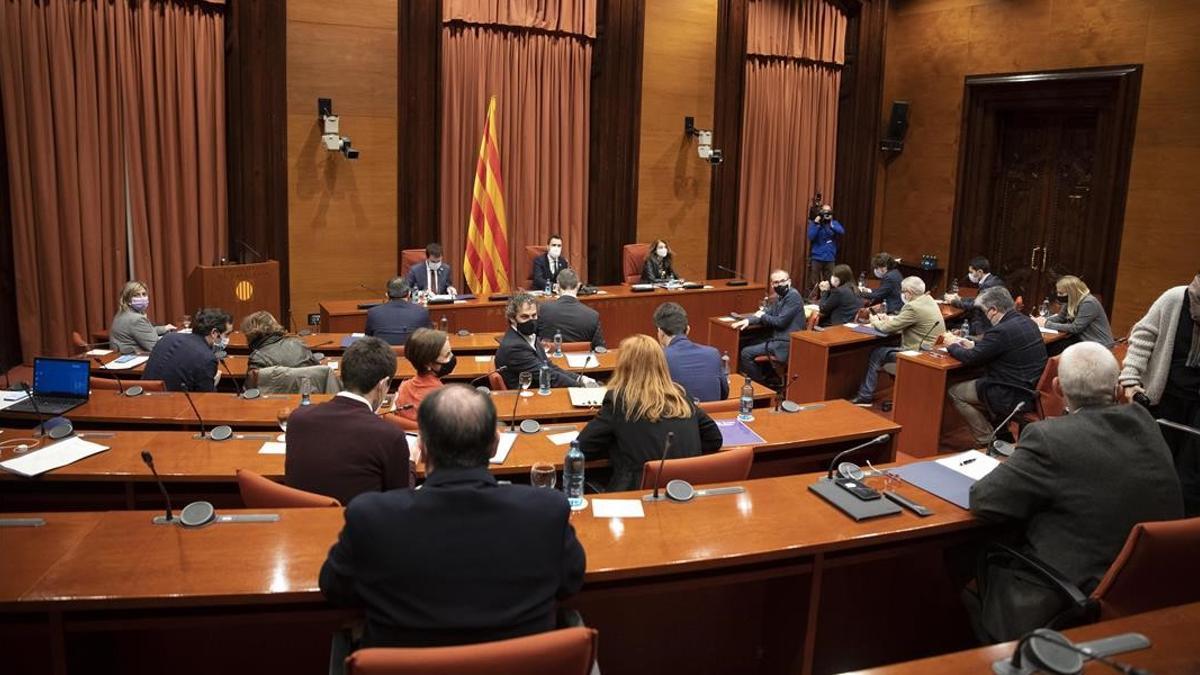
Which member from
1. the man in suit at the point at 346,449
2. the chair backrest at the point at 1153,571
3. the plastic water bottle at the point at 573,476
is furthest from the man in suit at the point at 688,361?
the chair backrest at the point at 1153,571

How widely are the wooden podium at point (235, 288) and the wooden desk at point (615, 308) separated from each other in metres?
0.54

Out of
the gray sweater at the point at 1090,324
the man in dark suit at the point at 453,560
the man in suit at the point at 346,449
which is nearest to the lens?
the man in dark suit at the point at 453,560

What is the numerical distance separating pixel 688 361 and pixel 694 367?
44mm

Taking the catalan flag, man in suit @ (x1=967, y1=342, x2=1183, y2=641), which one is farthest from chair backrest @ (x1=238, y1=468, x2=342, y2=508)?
the catalan flag

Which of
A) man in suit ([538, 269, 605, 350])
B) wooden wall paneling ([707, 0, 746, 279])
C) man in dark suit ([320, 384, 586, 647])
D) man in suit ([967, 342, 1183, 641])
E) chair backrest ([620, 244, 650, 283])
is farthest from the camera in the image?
wooden wall paneling ([707, 0, 746, 279])

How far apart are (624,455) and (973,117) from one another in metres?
8.47

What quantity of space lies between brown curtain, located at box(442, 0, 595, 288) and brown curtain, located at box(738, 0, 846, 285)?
213cm

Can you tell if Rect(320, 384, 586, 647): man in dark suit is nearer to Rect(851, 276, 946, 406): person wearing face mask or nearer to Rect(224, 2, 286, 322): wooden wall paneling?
Rect(851, 276, 946, 406): person wearing face mask

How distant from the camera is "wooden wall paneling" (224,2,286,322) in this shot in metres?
8.04

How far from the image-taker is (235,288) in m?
7.62

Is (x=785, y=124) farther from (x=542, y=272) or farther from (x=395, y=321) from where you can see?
(x=395, y=321)

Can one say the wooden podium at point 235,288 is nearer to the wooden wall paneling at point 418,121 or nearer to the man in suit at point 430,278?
the man in suit at point 430,278

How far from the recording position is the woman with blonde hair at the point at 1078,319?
6.63 metres

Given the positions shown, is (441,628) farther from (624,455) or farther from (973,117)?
(973,117)
